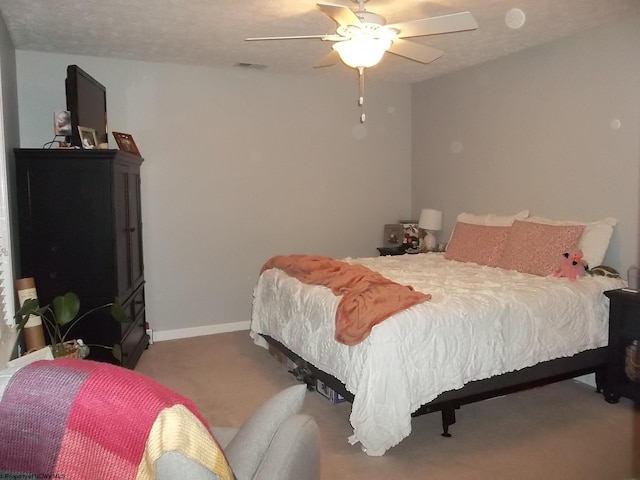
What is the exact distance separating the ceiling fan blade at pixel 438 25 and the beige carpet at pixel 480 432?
7.06 ft

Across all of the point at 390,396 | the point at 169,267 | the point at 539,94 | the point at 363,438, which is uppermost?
the point at 539,94

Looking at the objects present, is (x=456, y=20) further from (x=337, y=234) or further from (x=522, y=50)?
(x=337, y=234)

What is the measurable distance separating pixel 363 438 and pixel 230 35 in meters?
2.85

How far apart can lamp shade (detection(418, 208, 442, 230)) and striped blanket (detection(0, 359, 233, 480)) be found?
4.51 meters

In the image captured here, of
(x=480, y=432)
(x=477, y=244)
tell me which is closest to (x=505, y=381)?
(x=480, y=432)

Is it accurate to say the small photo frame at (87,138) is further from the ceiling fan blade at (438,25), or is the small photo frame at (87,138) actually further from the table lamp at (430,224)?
the table lamp at (430,224)

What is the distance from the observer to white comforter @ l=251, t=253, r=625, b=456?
8.48ft

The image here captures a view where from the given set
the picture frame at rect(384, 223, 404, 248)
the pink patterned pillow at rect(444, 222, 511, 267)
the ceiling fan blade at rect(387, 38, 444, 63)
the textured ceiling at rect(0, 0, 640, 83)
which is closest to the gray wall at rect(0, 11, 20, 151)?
the textured ceiling at rect(0, 0, 640, 83)

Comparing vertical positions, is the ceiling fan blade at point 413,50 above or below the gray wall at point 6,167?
above

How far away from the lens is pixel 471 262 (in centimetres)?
423

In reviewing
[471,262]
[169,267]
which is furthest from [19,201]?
[471,262]

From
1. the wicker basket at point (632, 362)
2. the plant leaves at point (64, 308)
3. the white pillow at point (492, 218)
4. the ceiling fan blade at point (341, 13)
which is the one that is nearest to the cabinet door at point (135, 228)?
the plant leaves at point (64, 308)

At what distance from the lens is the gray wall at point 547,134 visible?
3523 millimetres

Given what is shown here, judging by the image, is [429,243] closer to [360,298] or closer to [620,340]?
[620,340]
